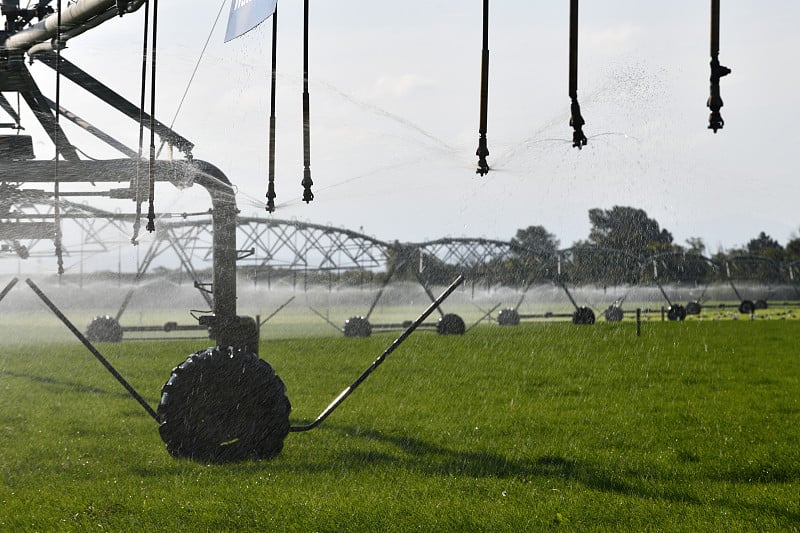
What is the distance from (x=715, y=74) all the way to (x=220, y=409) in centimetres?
699

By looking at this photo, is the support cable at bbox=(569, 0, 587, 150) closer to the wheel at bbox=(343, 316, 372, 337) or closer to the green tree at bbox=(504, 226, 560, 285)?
the wheel at bbox=(343, 316, 372, 337)

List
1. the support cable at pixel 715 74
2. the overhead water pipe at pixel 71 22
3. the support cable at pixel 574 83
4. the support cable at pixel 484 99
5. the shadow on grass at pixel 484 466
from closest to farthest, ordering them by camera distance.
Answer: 1. the support cable at pixel 715 74
2. the support cable at pixel 574 83
3. the support cable at pixel 484 99
4. the shadow on grass at pixel 484 466
5. the overhead water pipe at pixel 71 22

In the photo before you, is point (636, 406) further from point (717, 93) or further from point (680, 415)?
point (717, 93)

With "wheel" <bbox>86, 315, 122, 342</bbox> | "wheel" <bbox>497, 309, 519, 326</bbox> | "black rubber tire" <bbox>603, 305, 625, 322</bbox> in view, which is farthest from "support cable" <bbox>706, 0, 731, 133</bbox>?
"black rubber tire" <bbox>603, 305, 625, 322</bbox>

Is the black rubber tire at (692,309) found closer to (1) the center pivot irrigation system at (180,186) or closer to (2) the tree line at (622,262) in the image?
(2) the tree line at (622,262)

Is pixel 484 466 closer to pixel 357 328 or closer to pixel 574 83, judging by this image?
pixel 574 83

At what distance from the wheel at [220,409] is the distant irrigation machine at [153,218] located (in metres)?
0.01

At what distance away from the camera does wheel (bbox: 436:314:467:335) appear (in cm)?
4297

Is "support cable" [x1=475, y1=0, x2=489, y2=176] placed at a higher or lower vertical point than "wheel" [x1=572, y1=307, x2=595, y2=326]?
higher

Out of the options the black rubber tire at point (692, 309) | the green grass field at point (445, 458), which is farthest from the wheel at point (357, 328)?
the black rubber tire at point (692, 309)

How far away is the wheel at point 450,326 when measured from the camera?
1692 inches

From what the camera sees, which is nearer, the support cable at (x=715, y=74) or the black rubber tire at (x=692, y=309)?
the support cable at (x=715, y=74)

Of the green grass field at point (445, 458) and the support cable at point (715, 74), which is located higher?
the support cable at point (715, 74)

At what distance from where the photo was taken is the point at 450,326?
4328 cm
